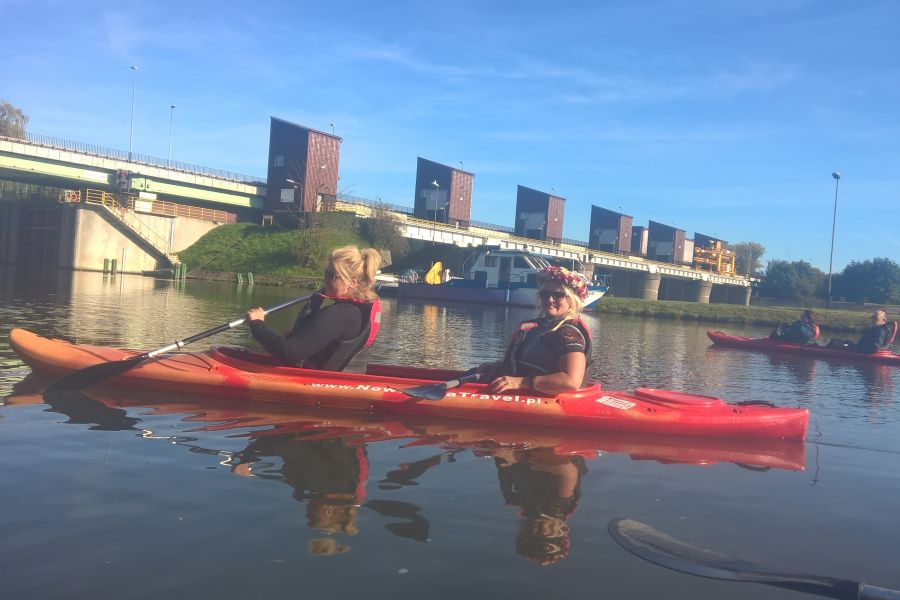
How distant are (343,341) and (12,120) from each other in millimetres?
78848

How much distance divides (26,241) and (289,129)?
→ 69.9ft

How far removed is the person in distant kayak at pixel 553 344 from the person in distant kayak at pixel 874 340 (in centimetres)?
1491

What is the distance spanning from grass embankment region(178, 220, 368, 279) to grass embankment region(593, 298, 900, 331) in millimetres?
20428

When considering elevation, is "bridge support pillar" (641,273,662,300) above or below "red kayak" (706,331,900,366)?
above

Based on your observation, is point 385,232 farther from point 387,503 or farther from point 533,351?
point 387,503

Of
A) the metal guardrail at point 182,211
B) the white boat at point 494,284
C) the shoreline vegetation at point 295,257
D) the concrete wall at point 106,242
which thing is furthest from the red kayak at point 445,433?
the metal guardrail at point 182,211

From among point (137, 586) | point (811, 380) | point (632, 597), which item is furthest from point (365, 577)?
point (811, 380)

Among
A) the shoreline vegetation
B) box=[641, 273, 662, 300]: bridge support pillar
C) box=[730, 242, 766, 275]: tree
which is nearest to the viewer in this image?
the shoreline vegetation

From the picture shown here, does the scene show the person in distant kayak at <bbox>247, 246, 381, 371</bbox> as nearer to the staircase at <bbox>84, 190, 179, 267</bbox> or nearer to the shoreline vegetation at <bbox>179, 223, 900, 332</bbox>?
the shoreline vegetation at <bbox>179, 223, 900, 332</bbox>

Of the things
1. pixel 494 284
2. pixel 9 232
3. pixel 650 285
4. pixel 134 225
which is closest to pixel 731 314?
pixel 494 284

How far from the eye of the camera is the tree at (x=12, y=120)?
6856 cm

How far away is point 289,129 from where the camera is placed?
5809 centimetres

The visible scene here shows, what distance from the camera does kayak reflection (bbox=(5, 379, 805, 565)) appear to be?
4372 millimetres

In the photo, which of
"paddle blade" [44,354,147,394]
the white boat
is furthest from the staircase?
"paddle blade" [44,354,147,394]
